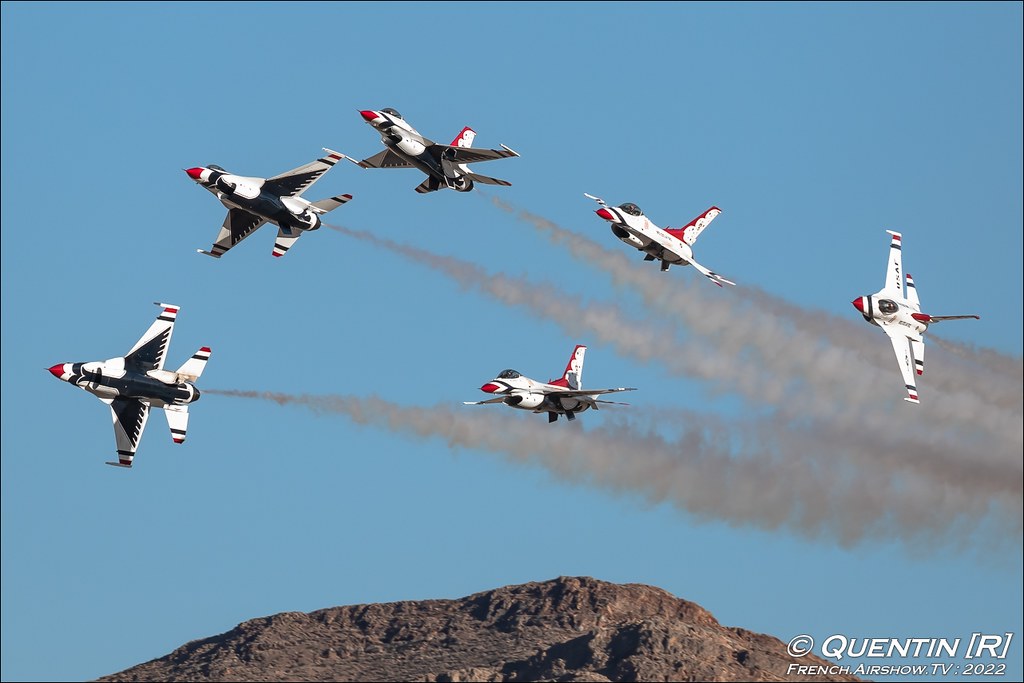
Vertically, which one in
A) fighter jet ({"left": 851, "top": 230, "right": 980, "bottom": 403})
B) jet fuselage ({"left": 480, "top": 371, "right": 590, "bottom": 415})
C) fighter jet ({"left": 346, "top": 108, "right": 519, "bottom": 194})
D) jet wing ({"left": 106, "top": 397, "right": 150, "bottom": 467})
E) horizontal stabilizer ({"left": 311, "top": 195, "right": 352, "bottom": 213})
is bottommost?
jet wing ({"left": 106, "top": 397, "right": 150, "bottom": 467})

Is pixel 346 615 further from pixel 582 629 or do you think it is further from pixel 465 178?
pixel 465 178

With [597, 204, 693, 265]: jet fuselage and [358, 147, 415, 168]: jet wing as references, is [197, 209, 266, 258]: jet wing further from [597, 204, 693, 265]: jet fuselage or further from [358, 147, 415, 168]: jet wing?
[597, 204, 693, 265]: jet fuselage

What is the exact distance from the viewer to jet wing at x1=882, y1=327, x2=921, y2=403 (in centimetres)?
11038

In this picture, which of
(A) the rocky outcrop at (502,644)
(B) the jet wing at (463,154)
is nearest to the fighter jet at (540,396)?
(B) the jet wing at (463,154)

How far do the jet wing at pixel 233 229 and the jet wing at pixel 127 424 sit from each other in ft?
→ 45.2

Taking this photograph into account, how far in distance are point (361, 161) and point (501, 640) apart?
46.9m

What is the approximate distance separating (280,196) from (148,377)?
45.1ft

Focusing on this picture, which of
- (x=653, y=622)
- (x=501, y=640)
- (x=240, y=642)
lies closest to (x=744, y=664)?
(x=653, y=622)

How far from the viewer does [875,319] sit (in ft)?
361

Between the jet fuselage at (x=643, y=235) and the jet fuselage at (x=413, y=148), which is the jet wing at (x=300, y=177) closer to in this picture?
the jet fuselage at (x=413, y=148)

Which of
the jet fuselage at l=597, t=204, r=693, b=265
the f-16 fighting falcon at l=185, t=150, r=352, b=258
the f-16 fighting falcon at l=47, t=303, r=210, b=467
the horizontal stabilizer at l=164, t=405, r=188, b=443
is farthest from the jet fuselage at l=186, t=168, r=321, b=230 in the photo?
the jet fuselage at l=597, t=204, r=693, b=265

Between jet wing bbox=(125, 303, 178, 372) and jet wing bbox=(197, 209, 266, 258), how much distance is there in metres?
11.3

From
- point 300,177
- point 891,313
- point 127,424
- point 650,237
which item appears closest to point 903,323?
point 891,313

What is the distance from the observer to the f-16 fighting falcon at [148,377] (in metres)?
102
